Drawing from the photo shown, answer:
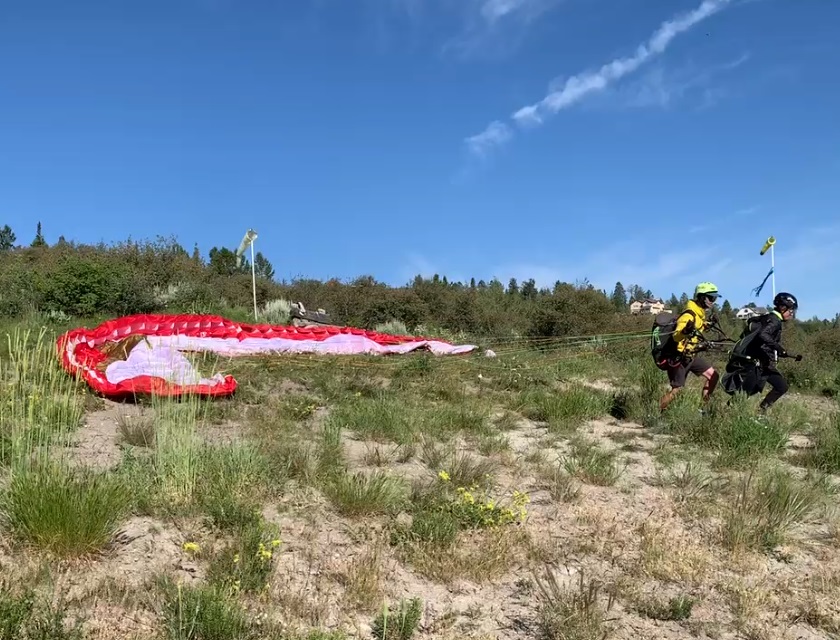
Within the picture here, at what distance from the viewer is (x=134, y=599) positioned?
9.64 feet

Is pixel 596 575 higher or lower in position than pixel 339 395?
lower

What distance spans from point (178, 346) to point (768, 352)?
22.4 feet

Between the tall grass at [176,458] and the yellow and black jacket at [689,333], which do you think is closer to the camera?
the tall grass at [176,458]

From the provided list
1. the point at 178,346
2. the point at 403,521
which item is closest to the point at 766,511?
the point at 403,521

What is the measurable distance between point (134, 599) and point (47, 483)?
0.94 m

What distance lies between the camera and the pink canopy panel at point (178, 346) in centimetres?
702

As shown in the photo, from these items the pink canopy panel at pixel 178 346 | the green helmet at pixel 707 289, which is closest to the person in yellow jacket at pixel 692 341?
the green helmet at pixel 707 289

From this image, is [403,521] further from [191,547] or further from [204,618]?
[204,618]

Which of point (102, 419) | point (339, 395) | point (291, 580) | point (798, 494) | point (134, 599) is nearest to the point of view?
point (134, 599)

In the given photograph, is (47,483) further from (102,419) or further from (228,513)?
(102,419)

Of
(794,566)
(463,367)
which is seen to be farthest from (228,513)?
(463,367)

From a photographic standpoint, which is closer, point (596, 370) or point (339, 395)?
point (339, 395)

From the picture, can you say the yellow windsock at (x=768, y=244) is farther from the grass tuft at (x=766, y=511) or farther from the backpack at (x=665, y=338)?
the grass tuft at (x=766, y=511)

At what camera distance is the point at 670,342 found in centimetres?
761
